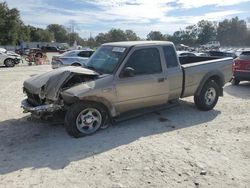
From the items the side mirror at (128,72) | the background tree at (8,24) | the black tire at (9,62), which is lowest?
the black tire at (9,62)

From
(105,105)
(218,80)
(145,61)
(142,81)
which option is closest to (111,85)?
(105,105)

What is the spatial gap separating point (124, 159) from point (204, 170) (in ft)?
4.25

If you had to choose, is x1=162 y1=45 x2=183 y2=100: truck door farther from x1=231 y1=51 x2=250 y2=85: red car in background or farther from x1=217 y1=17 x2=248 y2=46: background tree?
x1=217 y1=17 x2=248 y2=46: background tree

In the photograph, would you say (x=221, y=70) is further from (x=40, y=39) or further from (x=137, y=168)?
(x=40, y=39)

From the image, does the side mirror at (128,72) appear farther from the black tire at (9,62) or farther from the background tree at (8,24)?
the background tree at (8,24)

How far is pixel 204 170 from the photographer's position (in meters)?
4.94

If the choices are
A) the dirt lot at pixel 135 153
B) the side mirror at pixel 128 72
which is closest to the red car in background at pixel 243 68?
the dirt lot at pixel 135 153

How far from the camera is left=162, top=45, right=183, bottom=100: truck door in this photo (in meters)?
7.67

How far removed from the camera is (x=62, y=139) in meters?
6.39

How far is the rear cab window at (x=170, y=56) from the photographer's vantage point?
772 centimetres

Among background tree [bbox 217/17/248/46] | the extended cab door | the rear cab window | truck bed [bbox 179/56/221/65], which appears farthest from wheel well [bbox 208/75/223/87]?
background tree [bbox 217/17/248/46]

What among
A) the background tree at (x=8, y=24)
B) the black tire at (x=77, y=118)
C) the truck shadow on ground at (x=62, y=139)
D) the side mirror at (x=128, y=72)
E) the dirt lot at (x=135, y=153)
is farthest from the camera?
the background tree at (x=8, y=24)

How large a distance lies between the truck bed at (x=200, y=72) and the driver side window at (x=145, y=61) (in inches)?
35.8

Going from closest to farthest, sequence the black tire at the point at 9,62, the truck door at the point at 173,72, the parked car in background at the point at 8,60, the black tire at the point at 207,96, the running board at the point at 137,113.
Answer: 1. the running board at the point at 137,113
2. the truck door at the point at 173,72
3. the black tire at the point at 207,96
4. the parked car in background at the point at 8,60
5. the black tire at the point at 9,62
